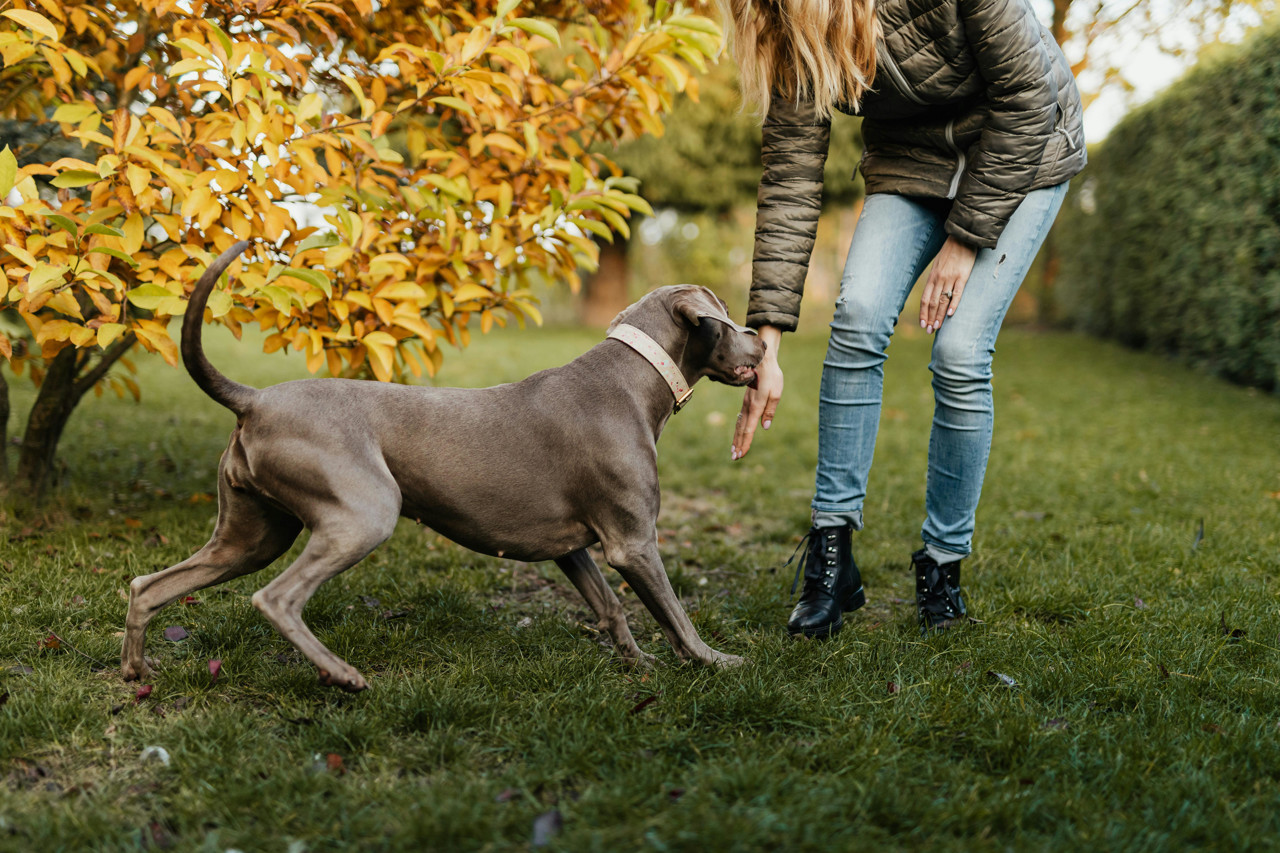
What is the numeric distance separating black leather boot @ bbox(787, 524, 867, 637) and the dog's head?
0.65 meters

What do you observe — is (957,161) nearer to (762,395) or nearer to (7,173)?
(762,395)

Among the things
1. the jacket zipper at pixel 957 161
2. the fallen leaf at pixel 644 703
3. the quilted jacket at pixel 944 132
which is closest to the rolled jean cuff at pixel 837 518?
the quilted jacket at pixel 944 132

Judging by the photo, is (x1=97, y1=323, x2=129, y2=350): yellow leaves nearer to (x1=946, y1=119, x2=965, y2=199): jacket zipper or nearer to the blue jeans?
the blue jeans

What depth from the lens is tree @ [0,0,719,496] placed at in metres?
2.87

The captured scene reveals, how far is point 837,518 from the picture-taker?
3.13 meters

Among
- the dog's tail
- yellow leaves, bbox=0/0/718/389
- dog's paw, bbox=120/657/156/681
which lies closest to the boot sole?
yellow leaves, bbox=0/0/718/389

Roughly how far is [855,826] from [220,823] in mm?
1327

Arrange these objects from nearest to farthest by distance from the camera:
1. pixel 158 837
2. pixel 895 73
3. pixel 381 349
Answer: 1. pixel 158 837
2. pixel 895 73
3. pixel 381 349

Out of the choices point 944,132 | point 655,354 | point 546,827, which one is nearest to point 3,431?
point 655,354

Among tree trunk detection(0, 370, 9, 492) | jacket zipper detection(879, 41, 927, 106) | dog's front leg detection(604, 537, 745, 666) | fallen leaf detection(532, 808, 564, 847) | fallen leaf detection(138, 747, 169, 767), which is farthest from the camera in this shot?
tree trunk detection(0, 370, 9, 492)

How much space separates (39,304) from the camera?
2.77m

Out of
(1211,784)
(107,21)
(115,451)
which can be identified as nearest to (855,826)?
(1211,784)

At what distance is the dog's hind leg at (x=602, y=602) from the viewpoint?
289cm

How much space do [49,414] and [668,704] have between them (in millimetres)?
3216
